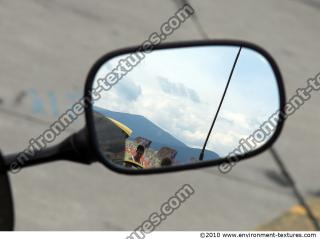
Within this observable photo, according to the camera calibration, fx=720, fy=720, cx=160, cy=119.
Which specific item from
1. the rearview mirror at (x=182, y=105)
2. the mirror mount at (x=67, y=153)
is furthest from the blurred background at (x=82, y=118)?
the mirror mount at (x=67, y=153)

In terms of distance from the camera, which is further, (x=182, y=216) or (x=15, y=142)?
(x=15, y=142)

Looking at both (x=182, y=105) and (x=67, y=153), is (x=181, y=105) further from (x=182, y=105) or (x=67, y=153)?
(x=67, y=153)

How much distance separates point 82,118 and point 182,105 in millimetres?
3034

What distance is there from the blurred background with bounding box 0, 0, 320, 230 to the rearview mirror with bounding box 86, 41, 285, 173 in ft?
7.12

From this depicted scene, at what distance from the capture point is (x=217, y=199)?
416cm

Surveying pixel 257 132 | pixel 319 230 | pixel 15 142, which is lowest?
pixel 319 230

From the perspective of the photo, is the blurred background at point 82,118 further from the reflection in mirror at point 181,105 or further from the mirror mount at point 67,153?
the mirror mount at point 67,153

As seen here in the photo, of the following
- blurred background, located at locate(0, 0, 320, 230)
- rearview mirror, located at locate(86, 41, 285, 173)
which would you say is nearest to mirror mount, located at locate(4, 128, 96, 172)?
rearview mirror, located at locate(86, 41, 285, 173)

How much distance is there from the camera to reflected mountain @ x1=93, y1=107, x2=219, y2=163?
148 centimetres

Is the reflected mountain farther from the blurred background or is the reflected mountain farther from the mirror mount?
the blurred background

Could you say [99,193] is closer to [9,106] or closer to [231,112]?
[9,106]

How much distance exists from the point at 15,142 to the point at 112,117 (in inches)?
112

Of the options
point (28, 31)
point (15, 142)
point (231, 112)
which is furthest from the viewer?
point (28, 31)

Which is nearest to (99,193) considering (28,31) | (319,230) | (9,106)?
(9,106)
